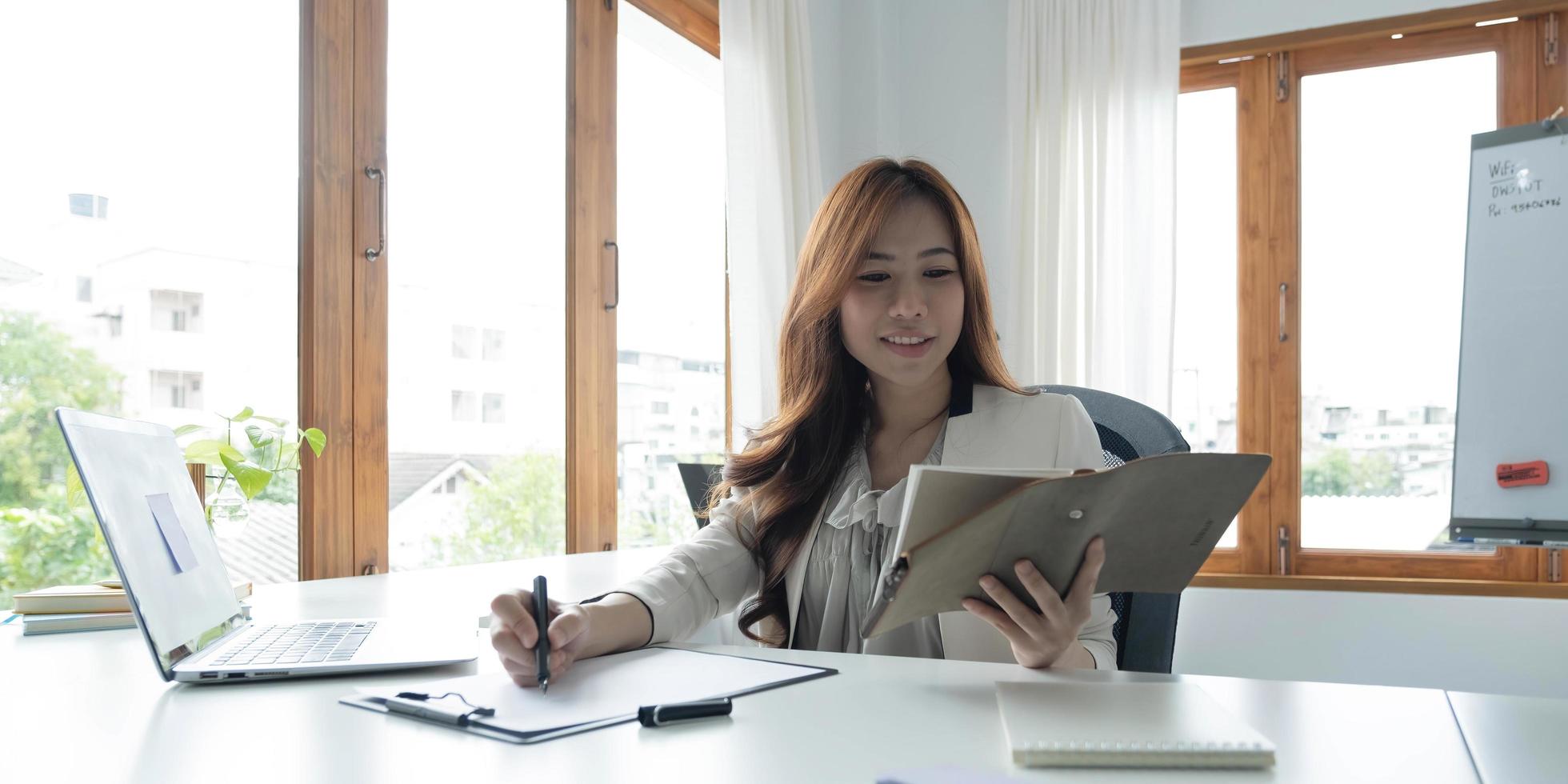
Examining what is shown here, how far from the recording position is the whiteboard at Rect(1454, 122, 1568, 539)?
214cm

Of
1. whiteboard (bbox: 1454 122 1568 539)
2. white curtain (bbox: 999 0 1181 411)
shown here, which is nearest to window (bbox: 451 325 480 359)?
white curtain (bbox: 999 0 1181 411)

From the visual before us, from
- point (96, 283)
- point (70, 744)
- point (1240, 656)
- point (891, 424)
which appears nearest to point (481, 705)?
point (70, 744)

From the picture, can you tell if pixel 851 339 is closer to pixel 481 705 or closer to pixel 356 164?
pixel 481 705

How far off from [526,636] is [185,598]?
36 cm

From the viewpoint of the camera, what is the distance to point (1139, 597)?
1.30 m

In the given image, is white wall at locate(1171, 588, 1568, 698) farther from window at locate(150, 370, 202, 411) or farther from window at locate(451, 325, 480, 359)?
window at locate(150, 370, 202, 411)

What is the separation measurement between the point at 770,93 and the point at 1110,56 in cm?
111

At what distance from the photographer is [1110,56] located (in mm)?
3330

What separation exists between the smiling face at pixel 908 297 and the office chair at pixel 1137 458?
0.23 metres

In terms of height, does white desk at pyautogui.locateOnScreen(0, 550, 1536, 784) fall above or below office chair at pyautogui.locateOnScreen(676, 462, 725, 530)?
below

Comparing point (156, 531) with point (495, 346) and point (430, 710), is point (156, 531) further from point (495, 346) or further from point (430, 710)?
point (495, 346)

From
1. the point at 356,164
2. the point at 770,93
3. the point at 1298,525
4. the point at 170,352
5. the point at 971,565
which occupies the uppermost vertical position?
the point at 770,93

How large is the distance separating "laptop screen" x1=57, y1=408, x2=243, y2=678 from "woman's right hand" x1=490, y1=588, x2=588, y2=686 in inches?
11.0

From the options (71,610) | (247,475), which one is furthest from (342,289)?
(71,610)
